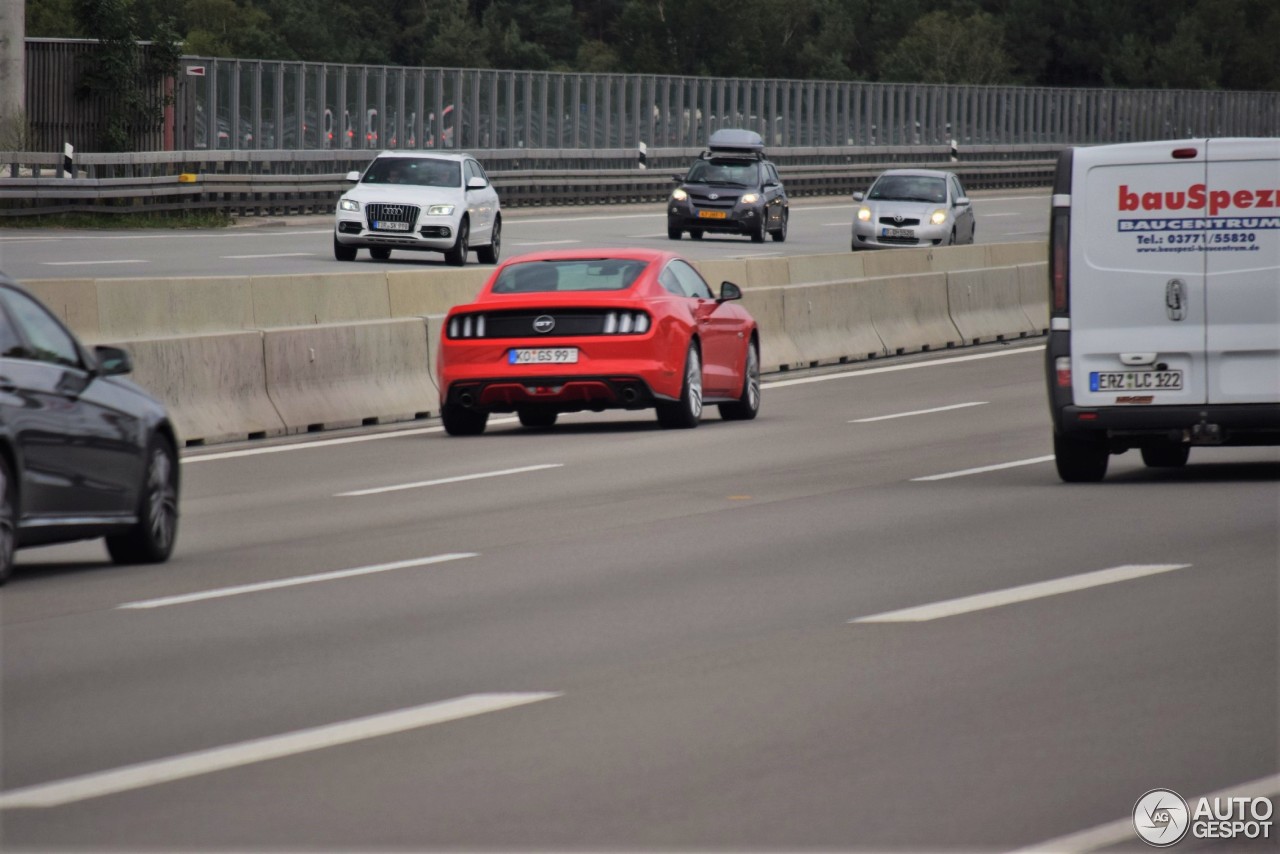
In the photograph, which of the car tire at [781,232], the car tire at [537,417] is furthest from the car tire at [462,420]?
the car tire at [781,232]

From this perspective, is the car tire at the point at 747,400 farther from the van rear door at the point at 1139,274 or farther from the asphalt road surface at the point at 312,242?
the asphalt road surface at the point at 312,242

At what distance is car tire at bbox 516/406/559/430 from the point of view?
1880cm

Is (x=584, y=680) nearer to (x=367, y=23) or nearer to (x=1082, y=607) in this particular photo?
(x=1082, y=607)

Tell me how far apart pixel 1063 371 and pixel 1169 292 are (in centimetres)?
75

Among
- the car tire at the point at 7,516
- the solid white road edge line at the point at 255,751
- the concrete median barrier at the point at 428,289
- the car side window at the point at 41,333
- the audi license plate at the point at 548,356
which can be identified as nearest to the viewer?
the solid white road edge line at the point at 255,751

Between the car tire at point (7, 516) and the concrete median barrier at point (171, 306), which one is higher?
the car tire at point (7, 516)

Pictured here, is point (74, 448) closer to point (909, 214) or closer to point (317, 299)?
point (317, 299)

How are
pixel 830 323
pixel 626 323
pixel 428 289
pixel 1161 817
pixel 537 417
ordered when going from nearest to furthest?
pixel 1161 817, pixel 626 323, pixel 537 417, pixel 428 289, pixel 830 323

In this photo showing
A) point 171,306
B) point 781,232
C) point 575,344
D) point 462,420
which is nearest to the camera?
point 575,344

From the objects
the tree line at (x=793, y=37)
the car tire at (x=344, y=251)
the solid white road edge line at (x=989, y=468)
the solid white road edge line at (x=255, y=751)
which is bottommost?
the car tire at (x=344, y=251)

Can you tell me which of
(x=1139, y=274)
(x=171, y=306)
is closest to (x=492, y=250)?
(x=171, y=306)

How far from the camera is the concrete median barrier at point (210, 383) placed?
18.3 meters

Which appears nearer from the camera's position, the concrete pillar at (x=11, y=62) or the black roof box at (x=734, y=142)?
the concrete pillar at (x=11, y=62)

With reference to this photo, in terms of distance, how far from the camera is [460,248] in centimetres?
3681
